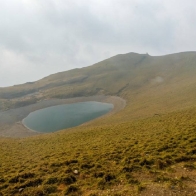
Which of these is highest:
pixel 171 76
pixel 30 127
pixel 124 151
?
pixel 171 76

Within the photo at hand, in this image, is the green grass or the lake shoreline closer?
the green grass

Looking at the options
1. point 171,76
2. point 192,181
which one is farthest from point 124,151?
point 171,76

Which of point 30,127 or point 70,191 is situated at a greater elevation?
point 70,191

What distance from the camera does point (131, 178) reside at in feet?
44.4

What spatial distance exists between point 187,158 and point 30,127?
3854 inches

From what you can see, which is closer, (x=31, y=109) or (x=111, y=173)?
(x=111, y=173)

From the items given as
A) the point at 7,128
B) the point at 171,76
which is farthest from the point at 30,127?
the point at 171,76

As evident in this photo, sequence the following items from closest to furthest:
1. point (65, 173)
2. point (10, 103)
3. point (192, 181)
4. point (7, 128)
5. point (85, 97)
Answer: point (192, 181), point (65, 173), point (7, 128), point (10, 103), point (85, 97)

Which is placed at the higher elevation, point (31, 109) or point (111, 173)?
point (31, 109)

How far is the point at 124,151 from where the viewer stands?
20.4 m

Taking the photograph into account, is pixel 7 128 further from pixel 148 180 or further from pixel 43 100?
pixel 148 180

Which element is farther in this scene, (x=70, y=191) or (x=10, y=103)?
(x=10, y=103)

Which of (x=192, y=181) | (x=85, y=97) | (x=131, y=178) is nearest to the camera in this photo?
(x=192, y=181)

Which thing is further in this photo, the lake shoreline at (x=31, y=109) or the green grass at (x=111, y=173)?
the lake shoreline at (x=31, y=109)
